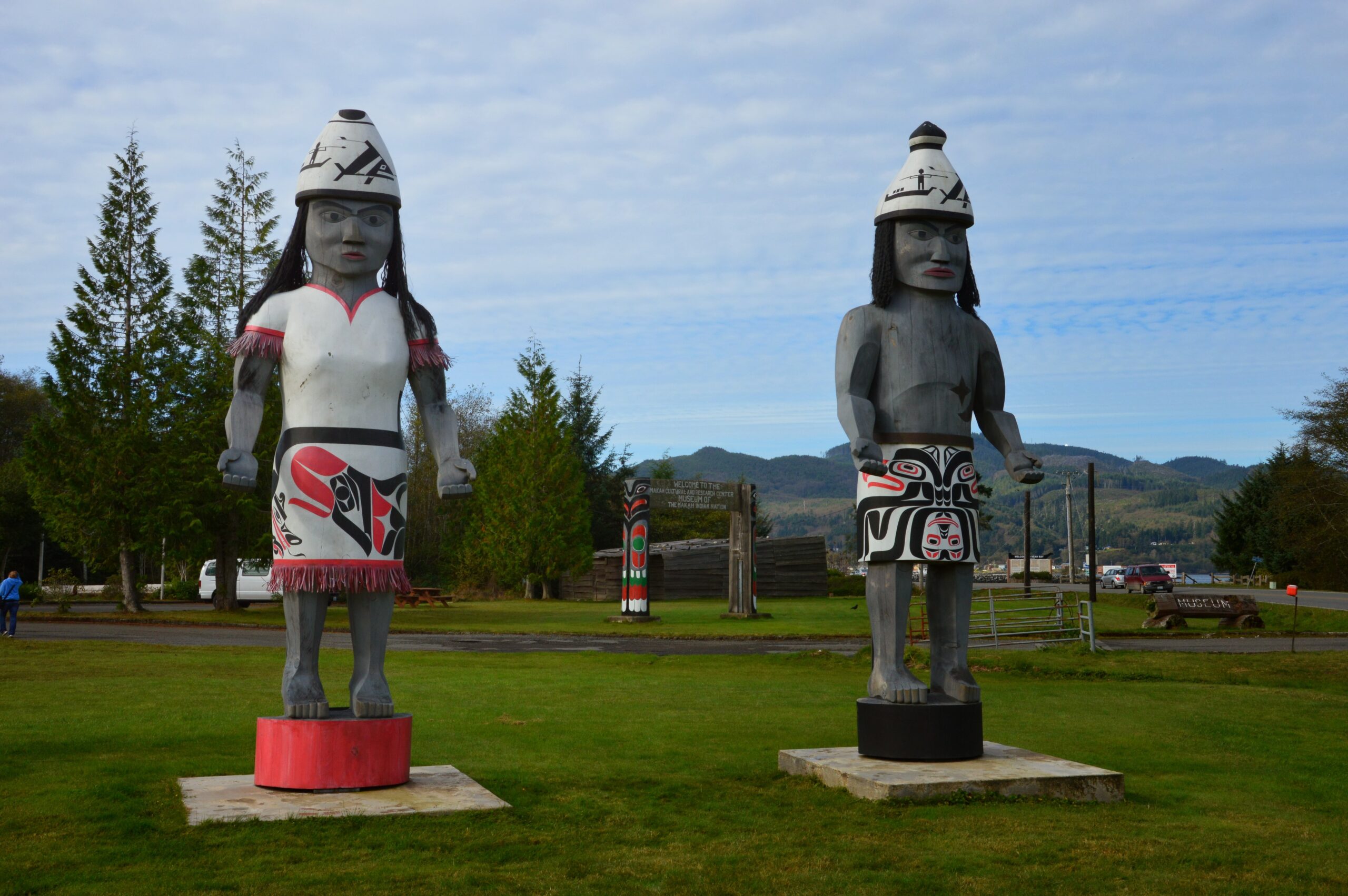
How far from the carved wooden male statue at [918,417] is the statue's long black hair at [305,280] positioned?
2.57m

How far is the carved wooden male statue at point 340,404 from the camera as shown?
6.10m

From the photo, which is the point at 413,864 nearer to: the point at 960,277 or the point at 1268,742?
the point at 960,277

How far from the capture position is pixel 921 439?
272 inches

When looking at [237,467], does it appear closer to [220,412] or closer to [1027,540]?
[220,412]

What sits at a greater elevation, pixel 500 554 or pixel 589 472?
pixel 589 472

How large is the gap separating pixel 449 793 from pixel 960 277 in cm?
431

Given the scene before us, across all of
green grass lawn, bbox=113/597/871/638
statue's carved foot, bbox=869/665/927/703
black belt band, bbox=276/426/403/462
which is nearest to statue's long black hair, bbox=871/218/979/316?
statue's carved foot, bbox=869/665/927/703

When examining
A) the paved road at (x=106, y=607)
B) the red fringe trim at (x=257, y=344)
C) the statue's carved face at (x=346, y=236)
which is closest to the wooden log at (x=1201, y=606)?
the statue's carved face at (x=346, y=236)

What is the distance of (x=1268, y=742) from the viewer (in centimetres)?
823

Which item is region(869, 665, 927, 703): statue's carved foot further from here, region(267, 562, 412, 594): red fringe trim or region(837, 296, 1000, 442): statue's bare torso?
region(267, 562, 412, 594): red fringe trim

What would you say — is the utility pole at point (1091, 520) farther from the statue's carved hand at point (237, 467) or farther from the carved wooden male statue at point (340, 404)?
the statue's carved hand at point (237, 467)

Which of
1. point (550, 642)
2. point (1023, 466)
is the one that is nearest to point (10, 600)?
point (550, 642)

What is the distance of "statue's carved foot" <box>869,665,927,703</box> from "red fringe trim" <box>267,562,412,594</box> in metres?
2.81

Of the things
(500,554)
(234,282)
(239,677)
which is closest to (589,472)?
(500,554)
